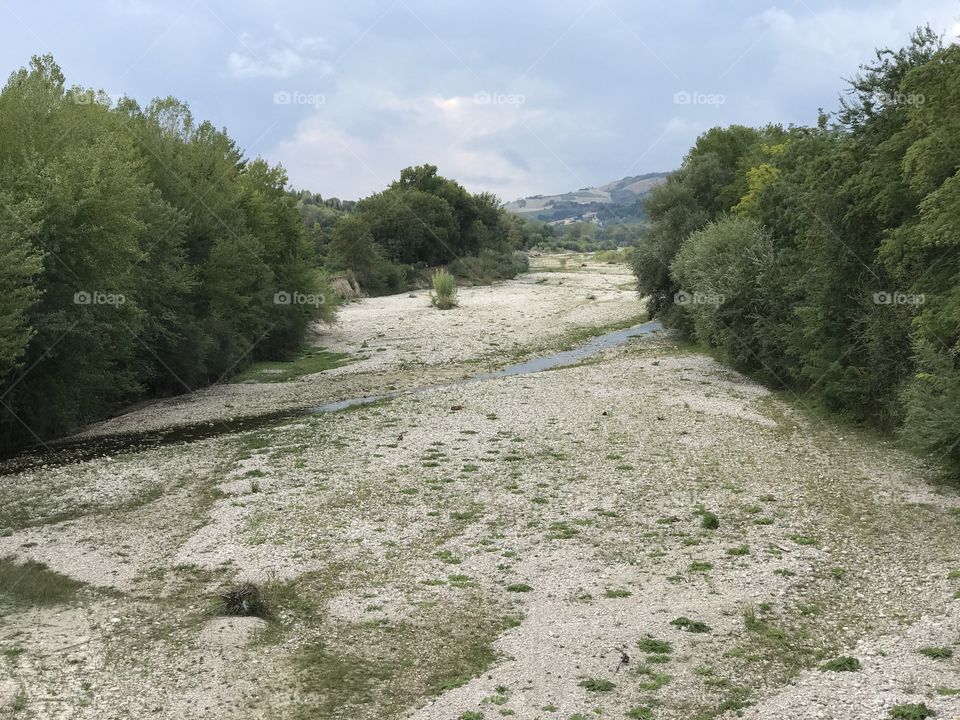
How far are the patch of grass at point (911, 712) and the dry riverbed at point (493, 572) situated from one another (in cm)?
18

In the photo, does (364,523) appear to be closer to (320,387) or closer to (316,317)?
(320,387)

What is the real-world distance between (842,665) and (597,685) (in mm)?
3807

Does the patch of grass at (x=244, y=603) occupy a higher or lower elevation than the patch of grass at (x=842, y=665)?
higher

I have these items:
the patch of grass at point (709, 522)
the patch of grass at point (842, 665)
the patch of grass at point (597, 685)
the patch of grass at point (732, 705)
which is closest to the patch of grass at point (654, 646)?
the patch of grass at point (597, 685)

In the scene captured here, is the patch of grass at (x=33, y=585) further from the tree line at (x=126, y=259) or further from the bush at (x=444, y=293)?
the bush at (x=444, y=293)

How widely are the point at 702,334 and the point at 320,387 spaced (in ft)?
65.7

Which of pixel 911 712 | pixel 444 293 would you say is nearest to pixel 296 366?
pixel 444 293

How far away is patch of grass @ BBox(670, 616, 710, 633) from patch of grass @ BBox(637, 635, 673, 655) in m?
0.64

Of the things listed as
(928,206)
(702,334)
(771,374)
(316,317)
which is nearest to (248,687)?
(928,206)

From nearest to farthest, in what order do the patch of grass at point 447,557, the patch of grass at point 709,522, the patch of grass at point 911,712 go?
the patch of grass at point 911,712 → the patch of grass at point 447,557 → the patch of grass at point 709,522

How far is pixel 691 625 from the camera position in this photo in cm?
1408

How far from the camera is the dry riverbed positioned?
12.3 meters

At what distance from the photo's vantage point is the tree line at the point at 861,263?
2102 centimetres

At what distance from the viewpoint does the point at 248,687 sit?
12531 millimetres
